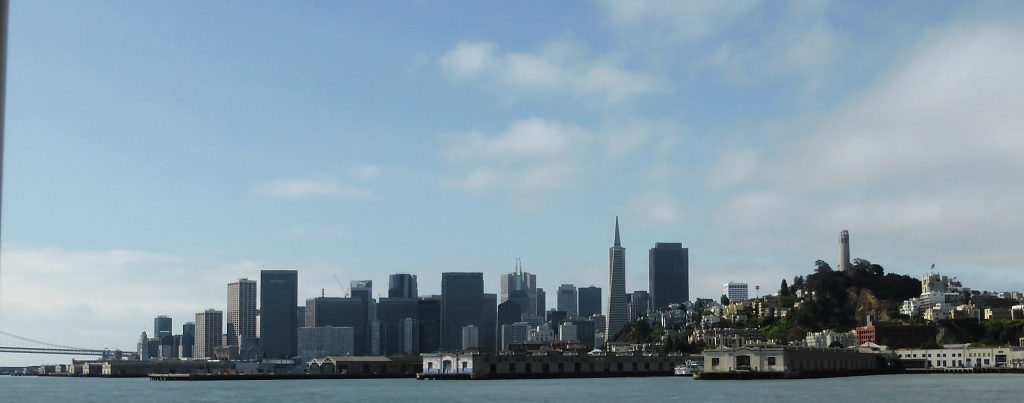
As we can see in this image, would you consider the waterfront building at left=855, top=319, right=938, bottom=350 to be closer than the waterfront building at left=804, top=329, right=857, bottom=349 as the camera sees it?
Yes

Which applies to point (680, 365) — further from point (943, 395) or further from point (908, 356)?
point (943, 395)

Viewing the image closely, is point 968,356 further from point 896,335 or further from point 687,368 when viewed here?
point 687,368

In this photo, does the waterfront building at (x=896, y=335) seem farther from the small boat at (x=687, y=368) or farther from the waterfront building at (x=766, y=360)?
the waterfront building at (x=766, y=360)

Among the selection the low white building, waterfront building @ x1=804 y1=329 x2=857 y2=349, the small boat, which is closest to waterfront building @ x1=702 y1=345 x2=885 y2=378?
the small boat

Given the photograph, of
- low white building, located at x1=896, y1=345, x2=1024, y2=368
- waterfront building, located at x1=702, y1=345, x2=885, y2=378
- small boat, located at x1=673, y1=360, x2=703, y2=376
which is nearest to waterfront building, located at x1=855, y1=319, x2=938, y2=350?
low white building, located at x1=896, y1=345, x2=1024, y2=368

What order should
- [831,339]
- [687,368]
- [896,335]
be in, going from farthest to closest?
1. [831,339]
2. [896,335]
3. [687,368]

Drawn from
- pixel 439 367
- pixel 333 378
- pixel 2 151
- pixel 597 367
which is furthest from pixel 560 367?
pixel 2 151

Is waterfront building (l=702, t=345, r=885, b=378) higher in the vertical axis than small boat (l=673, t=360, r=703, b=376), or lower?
higher

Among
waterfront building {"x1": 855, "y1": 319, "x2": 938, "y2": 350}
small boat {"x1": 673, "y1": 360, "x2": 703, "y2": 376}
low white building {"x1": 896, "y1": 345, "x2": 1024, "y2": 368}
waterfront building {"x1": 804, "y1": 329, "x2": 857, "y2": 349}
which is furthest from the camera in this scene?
waterfront building {"x1": 804, "y1": 329, "x2": 857, "y2": 349}

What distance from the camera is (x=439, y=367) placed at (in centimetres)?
14475

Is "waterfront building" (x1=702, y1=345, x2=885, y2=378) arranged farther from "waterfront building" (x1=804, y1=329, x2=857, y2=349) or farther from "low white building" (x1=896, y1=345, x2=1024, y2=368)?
"waterfront building" (x1=804, y1=329, x2=857, y2=349)

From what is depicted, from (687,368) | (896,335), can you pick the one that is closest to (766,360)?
(687,368)

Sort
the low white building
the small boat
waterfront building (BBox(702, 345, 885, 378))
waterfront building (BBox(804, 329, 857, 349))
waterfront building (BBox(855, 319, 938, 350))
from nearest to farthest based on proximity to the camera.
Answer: waterfront building (BBox(702, 345, 885, 378))
the small boat
the low white building
waterfront building (BBox(855, 319, 938, 350))
waterfront building (BBox(804, 329, 857, 349))

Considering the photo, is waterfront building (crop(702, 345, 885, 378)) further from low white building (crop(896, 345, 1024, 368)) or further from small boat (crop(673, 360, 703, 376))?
low white building (crop(896, 345, 1024, 368))
